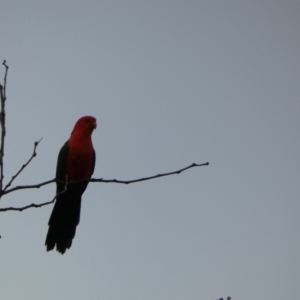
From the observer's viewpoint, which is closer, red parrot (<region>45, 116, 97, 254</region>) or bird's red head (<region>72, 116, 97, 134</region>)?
red parrot (<region>45, 116, 97, 254</region>)

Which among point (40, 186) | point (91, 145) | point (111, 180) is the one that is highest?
point (91, 145)

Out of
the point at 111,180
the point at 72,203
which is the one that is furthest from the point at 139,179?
the point at 72,203

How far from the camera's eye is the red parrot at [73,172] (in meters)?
5.27

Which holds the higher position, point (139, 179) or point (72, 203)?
point (72, 203)

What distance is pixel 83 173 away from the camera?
5.75 m

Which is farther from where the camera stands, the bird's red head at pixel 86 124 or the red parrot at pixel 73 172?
the bird's red head at pixel 86 124

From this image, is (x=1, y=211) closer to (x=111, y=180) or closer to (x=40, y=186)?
(x=40, y=186)

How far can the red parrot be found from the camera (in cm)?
527

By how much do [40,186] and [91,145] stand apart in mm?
3103

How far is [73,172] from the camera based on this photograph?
5.71 metres

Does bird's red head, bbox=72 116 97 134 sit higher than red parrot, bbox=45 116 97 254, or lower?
higher

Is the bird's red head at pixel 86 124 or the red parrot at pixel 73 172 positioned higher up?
the bird's red head at pixel 86 124

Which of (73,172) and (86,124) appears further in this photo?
(86,124)

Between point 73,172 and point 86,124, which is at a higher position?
point 86,124
